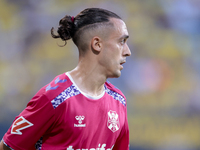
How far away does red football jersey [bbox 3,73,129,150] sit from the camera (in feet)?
4.42

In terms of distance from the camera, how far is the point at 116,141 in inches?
65.3

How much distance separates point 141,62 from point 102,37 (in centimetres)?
233

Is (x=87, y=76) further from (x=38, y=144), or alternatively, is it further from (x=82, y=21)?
(x=38, y=144)

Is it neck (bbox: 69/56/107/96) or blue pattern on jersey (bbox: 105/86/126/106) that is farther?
blue pattern on jersey (bbox: 105/86/126/106)

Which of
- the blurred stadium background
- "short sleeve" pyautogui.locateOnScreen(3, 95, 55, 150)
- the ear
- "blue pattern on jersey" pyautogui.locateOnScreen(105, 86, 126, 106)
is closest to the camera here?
"short sleeve" pyautogui.locateOnScreen(3, 95, 55, 150)

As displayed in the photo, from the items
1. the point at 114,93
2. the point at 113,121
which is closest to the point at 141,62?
the point at 114,93

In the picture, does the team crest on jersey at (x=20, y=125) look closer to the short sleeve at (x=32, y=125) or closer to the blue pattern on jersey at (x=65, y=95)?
the short sleeve at (x=32, y=125)

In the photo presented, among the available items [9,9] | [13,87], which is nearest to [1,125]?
[13,87]

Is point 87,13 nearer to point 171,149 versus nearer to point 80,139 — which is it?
point 80,139

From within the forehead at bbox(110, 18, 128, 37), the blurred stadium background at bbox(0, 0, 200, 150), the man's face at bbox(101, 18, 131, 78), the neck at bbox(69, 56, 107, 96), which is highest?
the blurred stadium background at bbox(0, 0, 200, 150)

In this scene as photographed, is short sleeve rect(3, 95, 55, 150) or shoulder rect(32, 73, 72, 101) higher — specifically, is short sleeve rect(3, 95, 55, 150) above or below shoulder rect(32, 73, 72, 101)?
below

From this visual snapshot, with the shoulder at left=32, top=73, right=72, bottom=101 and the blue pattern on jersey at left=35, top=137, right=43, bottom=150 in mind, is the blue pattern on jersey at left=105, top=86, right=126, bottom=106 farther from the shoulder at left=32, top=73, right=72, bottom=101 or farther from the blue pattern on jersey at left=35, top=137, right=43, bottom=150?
the blue pattern on jersey at left=35, top=137, right=43, bottom=150

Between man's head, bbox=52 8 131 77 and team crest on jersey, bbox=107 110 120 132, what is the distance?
0.69ft

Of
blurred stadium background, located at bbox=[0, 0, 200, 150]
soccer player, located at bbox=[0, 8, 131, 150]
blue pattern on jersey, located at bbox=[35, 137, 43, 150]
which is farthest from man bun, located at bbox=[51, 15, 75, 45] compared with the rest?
blurred stadium background, located at bbox=[0, 0, 200, 150]
